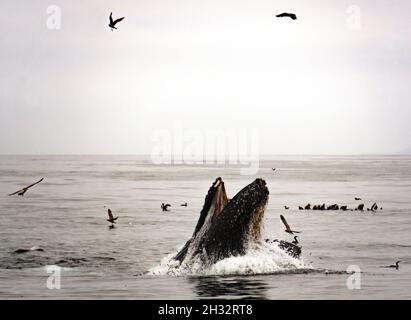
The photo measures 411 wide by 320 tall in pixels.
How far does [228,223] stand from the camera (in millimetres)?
19500

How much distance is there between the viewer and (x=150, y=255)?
27406 mm

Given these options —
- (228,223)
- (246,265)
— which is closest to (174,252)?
(246,265)

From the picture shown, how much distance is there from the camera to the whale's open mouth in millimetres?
19453

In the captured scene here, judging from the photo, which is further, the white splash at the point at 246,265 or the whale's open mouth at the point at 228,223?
the white splash at the point at 246,265

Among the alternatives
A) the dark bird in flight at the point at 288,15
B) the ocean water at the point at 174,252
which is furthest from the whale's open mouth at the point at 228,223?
the dark bird in flight at the point at 288,15

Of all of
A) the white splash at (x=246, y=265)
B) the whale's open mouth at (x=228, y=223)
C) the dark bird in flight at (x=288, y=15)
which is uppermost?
the dark bird in flight at (x=288, y=15)

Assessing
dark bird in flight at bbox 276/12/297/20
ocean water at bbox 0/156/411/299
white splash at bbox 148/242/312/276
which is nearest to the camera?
ocean water at bbox 0/156/411/299

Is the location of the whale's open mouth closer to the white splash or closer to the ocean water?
the white splash

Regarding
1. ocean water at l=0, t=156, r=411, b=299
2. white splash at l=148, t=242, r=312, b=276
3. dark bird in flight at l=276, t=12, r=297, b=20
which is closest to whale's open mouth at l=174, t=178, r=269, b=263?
white splash at l=148, t=242, r=312, b=276

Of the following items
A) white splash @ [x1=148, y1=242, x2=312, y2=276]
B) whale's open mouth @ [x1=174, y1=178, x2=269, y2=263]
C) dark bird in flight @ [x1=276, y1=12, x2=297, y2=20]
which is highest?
dark bird in flight @ [x1=276, y1=12, x2=297, y2=20]

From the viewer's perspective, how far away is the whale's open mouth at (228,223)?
63.8ft

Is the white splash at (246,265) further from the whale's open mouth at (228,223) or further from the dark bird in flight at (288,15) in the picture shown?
the dark bird in flight at (288,15)

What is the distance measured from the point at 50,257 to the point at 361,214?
24914 millimetres

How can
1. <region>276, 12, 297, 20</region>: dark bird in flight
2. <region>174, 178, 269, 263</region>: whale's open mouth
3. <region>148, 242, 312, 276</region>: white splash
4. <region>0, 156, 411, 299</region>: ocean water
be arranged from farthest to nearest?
<region>276, 12, 297, 20</region>: dark bird in flight → <region>148, 242, 312, 276</region>: white splash → <region>174, 178, 269, 263</region>: whale's open mouth → <region>0, 156, 411, 299</region>: ocean water
